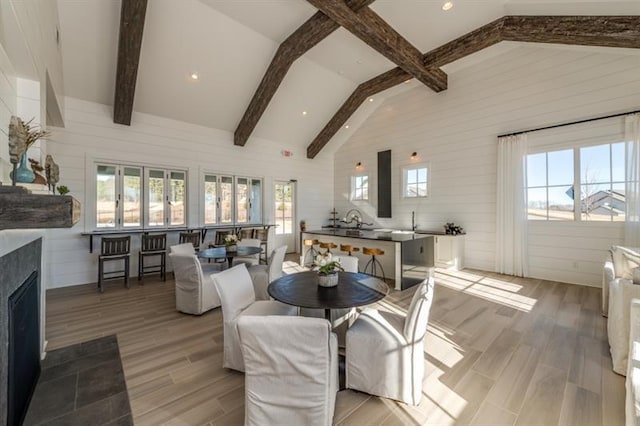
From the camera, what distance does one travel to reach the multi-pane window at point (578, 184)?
415 centimetres

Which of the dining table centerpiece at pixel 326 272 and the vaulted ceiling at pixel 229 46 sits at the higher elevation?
the vaulted ceiling at pixel 229 46

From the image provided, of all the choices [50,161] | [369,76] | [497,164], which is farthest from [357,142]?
[50,161]

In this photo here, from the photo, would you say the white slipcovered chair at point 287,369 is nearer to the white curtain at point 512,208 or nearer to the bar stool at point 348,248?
the bar stool at point 348,248

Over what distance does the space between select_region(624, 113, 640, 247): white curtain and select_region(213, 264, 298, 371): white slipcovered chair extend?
5343mm

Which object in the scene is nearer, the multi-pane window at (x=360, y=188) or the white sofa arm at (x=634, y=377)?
the white sofa arm at (x=634, y=377)

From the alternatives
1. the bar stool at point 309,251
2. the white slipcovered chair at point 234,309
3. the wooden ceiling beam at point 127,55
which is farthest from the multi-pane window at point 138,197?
the white slipcovered chair at point 234,309

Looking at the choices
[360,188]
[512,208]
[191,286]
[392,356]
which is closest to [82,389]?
[191,286]

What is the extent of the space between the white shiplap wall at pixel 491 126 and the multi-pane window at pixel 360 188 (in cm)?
36

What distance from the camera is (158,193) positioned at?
568 cm

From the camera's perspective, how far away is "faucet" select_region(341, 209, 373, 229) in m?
8.03

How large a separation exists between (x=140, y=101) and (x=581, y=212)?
863 cm

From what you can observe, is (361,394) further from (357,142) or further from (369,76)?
(357,142)

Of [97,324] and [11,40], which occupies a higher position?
[11,40]

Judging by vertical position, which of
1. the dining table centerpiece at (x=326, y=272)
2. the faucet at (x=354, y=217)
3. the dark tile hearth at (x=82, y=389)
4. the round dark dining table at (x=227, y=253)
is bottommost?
the dark tile hearth at (x=82, y=389)
